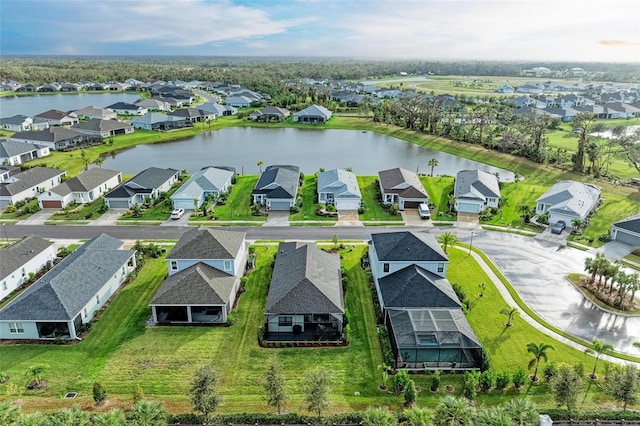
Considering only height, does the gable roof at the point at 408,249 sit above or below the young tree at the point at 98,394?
above

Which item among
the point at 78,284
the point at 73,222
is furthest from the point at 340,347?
the point at 73,222

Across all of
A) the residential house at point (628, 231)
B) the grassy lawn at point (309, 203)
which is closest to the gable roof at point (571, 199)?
the residential house at point (628, 231)

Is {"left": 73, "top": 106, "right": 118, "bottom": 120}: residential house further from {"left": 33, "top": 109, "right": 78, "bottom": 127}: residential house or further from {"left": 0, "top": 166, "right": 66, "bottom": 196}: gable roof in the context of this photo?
{"left": 0, "top": 166, "right": 66, "bottom": 196}: gable roof

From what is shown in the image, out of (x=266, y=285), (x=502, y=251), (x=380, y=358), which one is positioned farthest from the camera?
(x=502, y=251)

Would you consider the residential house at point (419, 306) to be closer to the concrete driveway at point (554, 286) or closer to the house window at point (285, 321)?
the house window at point (285, 321)

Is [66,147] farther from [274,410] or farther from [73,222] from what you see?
[274,410]

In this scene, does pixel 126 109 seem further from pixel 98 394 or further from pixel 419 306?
pixel 419 306
